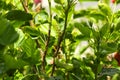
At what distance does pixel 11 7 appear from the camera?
119 centimetres

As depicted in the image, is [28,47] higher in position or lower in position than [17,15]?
lower

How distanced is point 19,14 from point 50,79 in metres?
0.20

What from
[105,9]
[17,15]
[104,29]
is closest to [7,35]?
[17,15]

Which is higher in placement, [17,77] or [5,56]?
[5,56]

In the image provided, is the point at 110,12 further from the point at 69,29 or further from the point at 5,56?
the point at 5,56

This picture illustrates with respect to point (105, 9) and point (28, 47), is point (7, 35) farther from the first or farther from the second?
point (105, 9)

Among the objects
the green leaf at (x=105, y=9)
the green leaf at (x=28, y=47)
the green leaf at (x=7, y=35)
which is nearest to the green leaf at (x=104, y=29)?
the green leaf at (x=105, y=9)

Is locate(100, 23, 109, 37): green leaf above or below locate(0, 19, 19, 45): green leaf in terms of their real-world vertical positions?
below

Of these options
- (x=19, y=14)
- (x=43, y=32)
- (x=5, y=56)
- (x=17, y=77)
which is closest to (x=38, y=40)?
(x=43, y=32)

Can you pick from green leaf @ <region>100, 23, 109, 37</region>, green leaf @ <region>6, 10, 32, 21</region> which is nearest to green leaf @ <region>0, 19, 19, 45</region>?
green leaf @ <region>6, 10, 32, 21</region>

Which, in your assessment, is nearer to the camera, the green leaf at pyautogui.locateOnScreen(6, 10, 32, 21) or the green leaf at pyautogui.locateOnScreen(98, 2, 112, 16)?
the green leaf at pyautogui.locateOnScreen(6, 10, 32, 21)

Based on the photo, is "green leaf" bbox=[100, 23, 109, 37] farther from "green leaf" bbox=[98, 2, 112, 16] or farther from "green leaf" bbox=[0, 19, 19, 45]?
"green leaf" bbox=[0, 19, 19, 45]

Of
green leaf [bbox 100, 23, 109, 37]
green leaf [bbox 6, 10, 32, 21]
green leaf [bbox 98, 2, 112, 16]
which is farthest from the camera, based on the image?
green leaf [bbox 98, 2, 112, 16]

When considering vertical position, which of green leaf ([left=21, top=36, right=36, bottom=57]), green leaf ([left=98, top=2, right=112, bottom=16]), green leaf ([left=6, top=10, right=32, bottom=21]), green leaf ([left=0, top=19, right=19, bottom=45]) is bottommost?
green leaf ([left=21, top=36, right=36, bottom=57])
